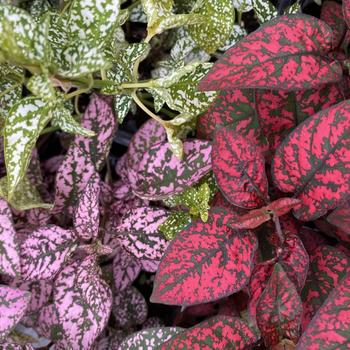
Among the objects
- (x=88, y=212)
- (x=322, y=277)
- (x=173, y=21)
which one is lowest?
(x=322, y=277)

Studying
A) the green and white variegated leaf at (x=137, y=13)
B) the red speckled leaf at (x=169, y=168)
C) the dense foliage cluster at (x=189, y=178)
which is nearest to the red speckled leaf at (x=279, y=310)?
the dense foliage cluster at (x=189, y=178)

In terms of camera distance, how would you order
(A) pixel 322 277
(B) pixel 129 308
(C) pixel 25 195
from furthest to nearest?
(B) pixel 129 308 < (C) pixel 25 195 < (A) pixel 322 277

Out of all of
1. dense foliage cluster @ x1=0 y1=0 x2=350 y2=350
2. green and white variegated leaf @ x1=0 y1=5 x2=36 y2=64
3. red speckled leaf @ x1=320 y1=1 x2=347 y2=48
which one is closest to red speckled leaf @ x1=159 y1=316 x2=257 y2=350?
dense foliage cluster @ x1=0 y1=0 x2=350 y2=350

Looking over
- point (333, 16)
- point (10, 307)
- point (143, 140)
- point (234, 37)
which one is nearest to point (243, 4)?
point (234, 37)

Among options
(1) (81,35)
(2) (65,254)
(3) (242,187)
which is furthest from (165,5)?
(2) (65,254)

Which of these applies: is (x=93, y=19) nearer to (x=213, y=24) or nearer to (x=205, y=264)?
(x=213, y=24)

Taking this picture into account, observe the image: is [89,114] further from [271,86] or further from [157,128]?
[271,86]
